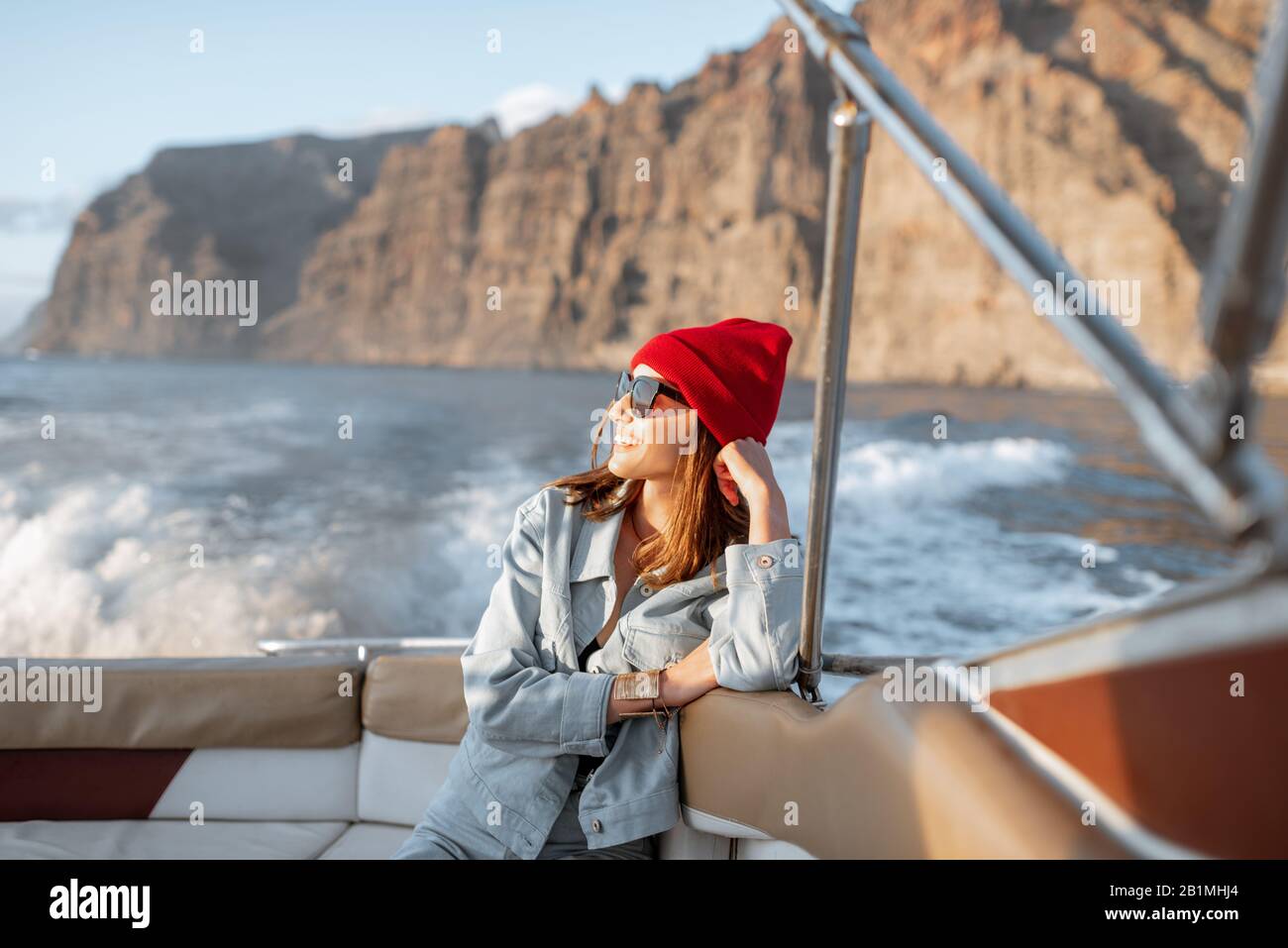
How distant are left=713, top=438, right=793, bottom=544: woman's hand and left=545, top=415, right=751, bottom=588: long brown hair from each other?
0.07 metres

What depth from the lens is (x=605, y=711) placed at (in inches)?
58.3

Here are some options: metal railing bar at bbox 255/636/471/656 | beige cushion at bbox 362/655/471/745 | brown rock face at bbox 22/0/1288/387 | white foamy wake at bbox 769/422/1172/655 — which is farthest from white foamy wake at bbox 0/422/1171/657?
brown rock face at bbox 22/0/1288/387

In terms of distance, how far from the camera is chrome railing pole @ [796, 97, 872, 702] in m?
0.90

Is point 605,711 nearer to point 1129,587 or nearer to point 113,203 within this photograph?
point 1129,587

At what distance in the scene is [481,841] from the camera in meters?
1.52

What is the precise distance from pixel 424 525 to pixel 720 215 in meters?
48.0

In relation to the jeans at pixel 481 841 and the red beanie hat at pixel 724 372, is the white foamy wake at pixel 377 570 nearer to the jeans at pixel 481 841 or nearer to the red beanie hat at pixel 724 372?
the red beanie hat at pixel 724 372

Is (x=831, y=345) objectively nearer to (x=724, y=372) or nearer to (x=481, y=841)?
(x=724, y=372)

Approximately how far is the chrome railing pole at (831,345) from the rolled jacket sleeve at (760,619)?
0.04m

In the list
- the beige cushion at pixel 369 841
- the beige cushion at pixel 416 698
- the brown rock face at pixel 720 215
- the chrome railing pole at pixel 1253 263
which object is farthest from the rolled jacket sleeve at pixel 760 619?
the brown rock face at pixel 720 215

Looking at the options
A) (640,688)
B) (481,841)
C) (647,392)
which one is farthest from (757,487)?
(481,841)

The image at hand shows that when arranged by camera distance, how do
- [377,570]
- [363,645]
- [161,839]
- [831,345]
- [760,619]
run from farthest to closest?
[377,570] → [363,645] → [161,839] → [760,619] → [831,345]
